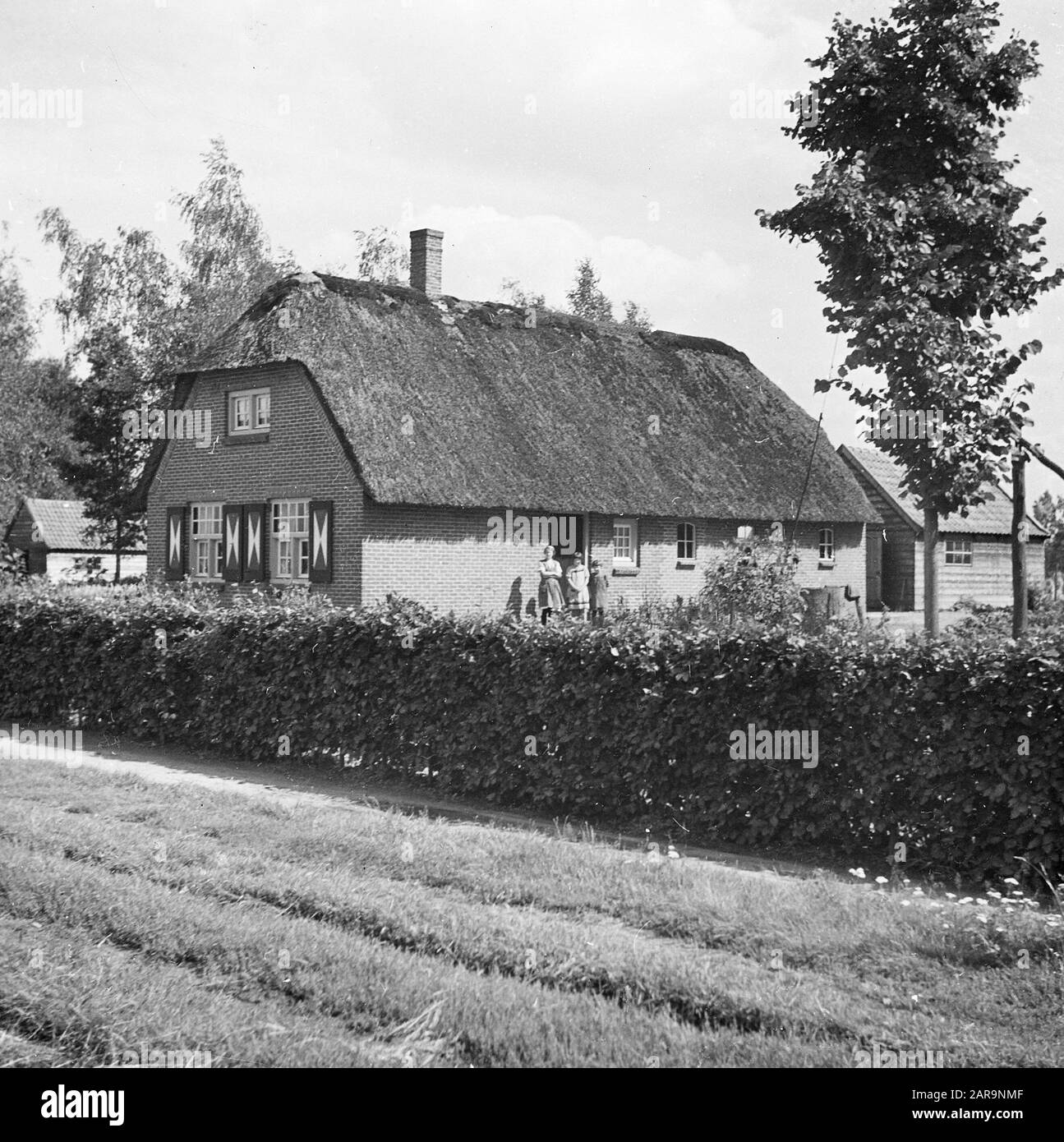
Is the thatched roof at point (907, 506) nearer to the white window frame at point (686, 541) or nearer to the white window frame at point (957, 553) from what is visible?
the white window frame at point (957, 553)

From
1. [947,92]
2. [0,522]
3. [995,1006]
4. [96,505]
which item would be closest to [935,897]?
[995,1006]

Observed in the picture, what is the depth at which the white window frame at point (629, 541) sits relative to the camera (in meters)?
28.8

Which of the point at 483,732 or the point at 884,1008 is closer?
the point at 884,1008

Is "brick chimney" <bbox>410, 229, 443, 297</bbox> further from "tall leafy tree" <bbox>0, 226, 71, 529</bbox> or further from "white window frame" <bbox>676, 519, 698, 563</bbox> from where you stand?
"tall leafy tree" <bbox>0, 226, 71, 529</bbox>

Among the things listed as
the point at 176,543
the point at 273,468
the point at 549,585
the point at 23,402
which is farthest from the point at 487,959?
the point at 23,402

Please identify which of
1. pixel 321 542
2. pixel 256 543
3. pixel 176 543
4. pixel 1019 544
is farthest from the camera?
pixel 176 543

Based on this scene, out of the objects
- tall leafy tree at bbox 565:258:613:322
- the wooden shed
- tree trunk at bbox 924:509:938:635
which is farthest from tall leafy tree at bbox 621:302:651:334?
tree trunk at bbox 924:509:938:635

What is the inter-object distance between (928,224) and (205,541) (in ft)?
57.7

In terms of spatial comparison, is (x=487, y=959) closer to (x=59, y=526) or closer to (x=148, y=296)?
(x=148, y=296)

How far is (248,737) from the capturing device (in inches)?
475

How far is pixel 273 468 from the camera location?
2595cm

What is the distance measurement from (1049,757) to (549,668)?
3.67 metres

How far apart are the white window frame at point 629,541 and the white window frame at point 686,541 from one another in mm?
1460
